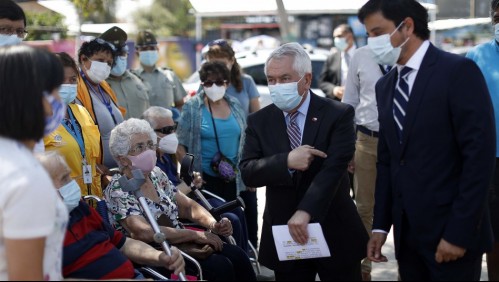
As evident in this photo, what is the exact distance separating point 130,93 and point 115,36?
1.96 ft

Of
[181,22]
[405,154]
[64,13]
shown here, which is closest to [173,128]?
[405,154]

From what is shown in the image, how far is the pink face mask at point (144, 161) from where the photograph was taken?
4.40 metres

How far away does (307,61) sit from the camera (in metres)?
3.85

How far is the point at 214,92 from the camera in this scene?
6.05 m

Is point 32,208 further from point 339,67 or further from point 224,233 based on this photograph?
point 339,67

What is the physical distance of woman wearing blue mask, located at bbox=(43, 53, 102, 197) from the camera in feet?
14.8

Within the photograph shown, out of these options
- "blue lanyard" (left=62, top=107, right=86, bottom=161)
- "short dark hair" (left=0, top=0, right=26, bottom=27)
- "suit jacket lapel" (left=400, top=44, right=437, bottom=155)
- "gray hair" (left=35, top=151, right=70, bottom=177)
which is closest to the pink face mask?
"blue lanyard" (left=62, top=107, right=86, bottom=161)

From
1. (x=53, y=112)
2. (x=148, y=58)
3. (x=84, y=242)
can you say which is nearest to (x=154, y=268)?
(x=84, y=242)

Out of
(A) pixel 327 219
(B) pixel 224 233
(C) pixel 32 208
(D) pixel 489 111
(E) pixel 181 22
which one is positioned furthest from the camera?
(E) pixel 181 22

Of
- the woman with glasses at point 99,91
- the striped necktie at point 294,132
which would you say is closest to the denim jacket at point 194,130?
the woman with glasses at point 99,91

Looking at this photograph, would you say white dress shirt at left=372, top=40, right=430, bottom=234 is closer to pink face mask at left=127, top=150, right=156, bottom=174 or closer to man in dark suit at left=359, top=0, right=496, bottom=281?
man in dark suit at left=359, top=0, right=496, bottom=281

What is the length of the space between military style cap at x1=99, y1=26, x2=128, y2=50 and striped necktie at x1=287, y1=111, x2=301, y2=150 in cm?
304

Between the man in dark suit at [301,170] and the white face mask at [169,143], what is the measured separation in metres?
1.76

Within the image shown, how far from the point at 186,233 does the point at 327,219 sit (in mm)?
999
